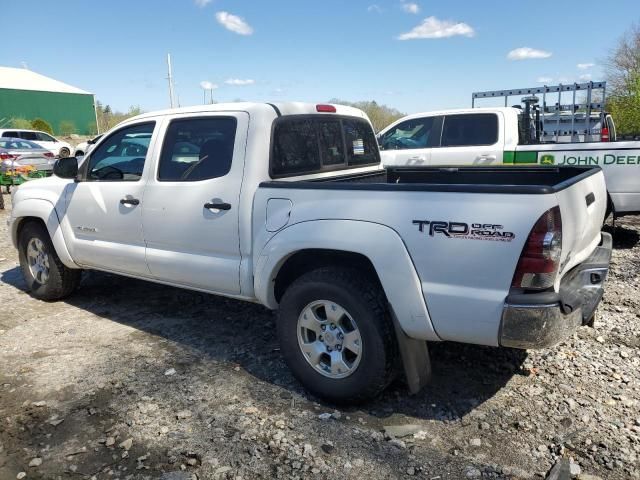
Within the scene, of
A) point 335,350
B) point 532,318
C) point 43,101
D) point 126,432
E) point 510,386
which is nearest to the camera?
point 532,318

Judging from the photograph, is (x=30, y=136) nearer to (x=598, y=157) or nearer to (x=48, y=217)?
(x=48, y=217)

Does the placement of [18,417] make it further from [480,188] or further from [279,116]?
[480,188]

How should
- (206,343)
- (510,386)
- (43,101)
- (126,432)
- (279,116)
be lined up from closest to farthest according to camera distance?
(126,432)
(510,386)
(279,116)
(206,343)
(43,101)

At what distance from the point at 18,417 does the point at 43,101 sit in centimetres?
5200

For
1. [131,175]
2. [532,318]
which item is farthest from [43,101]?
[532,318]

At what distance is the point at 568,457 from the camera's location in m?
2.61

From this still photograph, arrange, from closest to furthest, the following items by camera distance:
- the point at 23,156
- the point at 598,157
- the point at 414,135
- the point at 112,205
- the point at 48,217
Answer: the point at 112,205
the point at 48,217
the point at 598,157
the point at 414,135
the point at 23,156

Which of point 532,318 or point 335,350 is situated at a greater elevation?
point 532,318

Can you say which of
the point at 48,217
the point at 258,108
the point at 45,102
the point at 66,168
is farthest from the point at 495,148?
the point at 45,102

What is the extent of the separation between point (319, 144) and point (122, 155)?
5.69 feet

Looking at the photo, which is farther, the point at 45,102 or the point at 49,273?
the point at 45,102

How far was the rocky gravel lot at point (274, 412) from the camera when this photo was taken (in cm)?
261

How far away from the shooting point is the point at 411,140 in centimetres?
823

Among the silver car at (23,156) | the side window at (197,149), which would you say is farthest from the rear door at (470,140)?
the silver car at (23,156)
